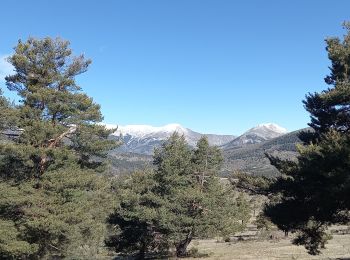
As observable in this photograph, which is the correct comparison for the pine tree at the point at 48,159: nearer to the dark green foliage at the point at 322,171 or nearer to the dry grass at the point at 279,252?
the dark green foliage at the point at 322,171

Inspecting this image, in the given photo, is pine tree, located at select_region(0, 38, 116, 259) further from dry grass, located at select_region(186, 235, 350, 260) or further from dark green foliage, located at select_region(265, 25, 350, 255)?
dry grass, located at select_region(186, 235, 350, 260)

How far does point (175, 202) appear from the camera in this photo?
47.0m

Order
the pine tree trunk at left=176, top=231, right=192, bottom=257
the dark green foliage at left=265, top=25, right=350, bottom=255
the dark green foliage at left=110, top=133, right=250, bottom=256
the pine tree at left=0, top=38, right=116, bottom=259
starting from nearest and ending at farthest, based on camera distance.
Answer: the dark green foliage at left=265, top=25, right=350, bottom=255, the pine tree at left=0, top=38, right=116, bottom=259, the dark green foliage at left=110, top=133, right=250, bottom=256, the pine tree trunk at left=176, top=231, right=192, bottom=257

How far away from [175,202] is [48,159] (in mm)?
19157

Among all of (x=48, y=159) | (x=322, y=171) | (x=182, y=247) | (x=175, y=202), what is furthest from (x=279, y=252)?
(x=48, y=159)

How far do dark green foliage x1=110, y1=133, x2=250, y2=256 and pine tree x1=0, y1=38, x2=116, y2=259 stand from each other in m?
13.6

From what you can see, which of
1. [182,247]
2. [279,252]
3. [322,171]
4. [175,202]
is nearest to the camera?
[322,171]

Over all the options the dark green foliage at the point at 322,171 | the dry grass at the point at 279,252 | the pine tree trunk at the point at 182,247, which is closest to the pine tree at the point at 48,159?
the dark green foliage at the point at 322,171

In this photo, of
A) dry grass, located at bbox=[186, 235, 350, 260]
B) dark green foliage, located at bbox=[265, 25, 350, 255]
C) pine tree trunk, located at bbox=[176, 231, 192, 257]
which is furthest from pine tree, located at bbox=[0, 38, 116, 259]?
dry grass, located at bbox=[186, 235, 350, 260]

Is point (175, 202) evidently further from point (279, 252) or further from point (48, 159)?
point (48, 159)

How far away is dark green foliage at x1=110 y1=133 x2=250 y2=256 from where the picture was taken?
46.8 m

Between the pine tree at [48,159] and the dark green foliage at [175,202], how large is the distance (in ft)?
44.7

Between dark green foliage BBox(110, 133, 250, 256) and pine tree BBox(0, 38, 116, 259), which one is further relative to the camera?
dark green foliage BBox(110, 133, 250, 256)

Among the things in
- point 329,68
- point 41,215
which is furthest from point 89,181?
point 329,68
